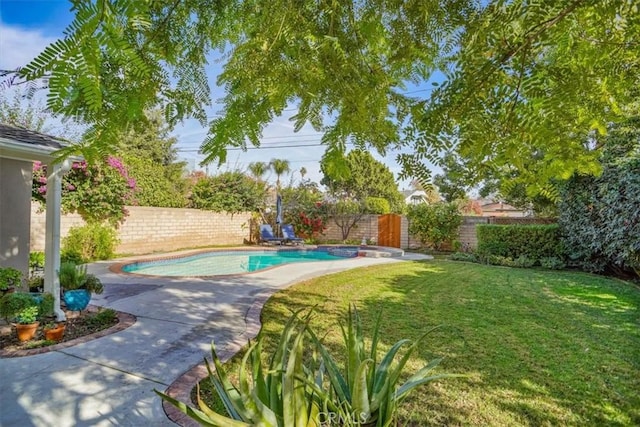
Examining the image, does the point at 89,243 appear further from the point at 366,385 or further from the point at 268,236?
the point at 366,385

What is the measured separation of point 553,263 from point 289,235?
457 inches

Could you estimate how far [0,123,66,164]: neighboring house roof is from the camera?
4.78 m

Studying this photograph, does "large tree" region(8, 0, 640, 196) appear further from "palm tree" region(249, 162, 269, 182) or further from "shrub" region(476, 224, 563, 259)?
"palm tree" region(249, 162, 269, 182)

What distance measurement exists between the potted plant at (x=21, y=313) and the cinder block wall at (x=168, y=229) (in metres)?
7.22

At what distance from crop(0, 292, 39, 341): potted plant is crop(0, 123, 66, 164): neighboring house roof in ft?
6.24

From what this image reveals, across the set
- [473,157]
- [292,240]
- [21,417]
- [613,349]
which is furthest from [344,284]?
[292,240]

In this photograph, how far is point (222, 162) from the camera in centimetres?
142

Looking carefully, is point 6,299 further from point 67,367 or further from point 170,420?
point 170,420

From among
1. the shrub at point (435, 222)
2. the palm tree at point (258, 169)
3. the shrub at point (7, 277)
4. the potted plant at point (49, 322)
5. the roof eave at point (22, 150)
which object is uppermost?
the palm tree at point (258, 169)

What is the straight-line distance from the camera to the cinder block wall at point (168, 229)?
12.0 meters

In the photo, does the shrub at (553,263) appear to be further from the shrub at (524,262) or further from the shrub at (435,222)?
the shrub at (435,222)

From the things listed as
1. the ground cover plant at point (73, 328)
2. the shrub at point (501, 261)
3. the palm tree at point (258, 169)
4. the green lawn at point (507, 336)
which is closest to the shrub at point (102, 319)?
the ground cover plant at point (73, 328)

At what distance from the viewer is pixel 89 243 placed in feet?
39.4

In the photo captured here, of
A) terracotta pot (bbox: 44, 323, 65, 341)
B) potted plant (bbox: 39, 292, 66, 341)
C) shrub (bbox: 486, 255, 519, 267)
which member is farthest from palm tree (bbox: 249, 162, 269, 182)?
terracotta pot (bbox: 44, 323, 65, 341)
